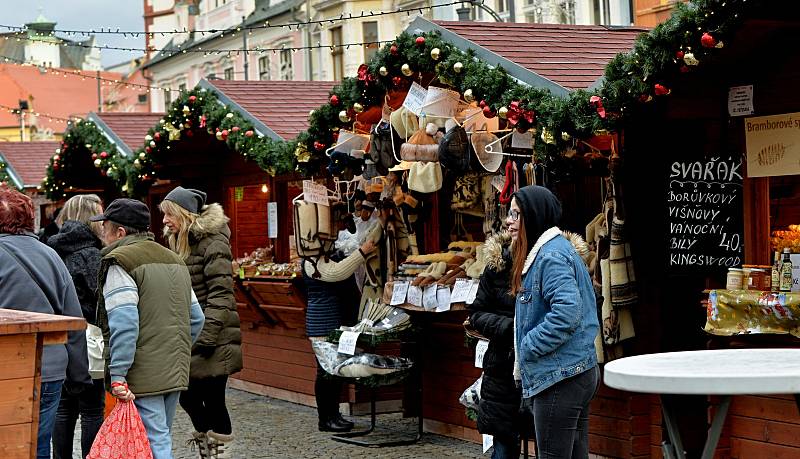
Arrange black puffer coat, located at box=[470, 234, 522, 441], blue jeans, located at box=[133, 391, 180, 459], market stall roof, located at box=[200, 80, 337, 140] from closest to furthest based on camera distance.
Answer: blue jeans, located at box=[133, 391, 180, 459] → black puffer coat, located at box=[470, 234, 522, 441] → market stall roof, located at box=[200, 80, 337, 140]

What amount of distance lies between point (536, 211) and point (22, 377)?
244cm

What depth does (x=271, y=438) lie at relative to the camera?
10492 millimetres

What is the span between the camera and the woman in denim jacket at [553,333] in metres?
6.08

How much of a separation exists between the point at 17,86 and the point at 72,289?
205 feet

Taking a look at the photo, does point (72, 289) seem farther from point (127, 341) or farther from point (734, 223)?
point (734, 223)

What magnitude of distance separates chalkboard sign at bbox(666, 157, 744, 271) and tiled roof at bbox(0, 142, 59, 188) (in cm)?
1461

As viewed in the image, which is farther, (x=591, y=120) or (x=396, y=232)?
(x=396, y=232)

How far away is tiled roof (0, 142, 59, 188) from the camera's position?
839 inches

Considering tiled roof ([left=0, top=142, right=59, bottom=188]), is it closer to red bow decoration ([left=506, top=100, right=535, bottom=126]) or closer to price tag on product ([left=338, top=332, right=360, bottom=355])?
price tag on product ([left=338, top=332, right=360, bottom=355])

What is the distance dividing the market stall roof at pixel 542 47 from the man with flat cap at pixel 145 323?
8.14ft

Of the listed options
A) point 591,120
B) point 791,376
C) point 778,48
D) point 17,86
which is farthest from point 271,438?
point 17,86

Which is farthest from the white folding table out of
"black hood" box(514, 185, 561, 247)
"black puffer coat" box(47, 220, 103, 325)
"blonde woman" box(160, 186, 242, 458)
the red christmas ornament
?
"black puffer coat" box(47, 220, 103, 325)

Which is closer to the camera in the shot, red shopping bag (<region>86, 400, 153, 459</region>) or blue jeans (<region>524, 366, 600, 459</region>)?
blue jeans (<region>524, 366, 600, 459</region>)

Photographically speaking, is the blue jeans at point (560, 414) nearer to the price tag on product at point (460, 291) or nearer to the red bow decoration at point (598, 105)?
the red bow decoration at point (598, 105)
